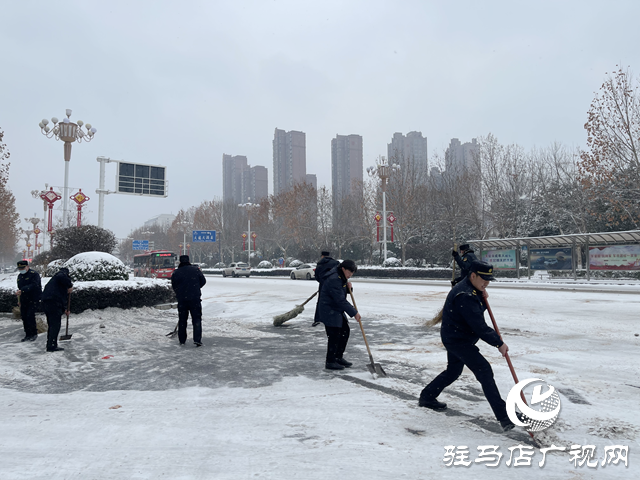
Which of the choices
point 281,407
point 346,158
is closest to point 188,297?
point 281,407

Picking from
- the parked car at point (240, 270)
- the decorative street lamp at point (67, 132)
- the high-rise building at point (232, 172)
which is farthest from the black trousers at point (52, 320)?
the high-rise building at point (232, 172)

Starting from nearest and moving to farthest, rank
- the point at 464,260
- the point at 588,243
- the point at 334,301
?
the point at 334,301
the point at 464,260
the point at 588,243

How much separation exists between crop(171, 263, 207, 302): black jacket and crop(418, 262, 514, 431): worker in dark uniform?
17.2ft

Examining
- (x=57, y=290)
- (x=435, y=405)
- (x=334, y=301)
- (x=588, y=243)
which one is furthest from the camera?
(x=588, y=243)

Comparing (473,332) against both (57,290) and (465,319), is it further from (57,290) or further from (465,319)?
(57,290)

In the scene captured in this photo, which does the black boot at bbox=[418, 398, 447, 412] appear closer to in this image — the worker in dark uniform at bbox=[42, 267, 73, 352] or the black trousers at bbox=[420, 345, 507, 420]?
the black trousers at bbox=[420, 345, 507, 420]

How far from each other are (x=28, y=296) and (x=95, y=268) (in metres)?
4.68

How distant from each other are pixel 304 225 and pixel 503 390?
48750 mm

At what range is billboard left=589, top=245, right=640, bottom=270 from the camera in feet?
75.5

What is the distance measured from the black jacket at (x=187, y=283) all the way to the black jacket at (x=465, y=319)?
5.24m

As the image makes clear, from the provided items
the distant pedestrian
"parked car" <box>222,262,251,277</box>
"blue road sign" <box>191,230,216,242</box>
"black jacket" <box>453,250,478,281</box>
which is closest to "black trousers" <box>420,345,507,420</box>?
the distant pedestrian

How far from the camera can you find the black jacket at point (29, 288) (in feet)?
29.0

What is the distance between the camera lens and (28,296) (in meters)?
8.85

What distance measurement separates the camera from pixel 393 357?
7090 millimetres
